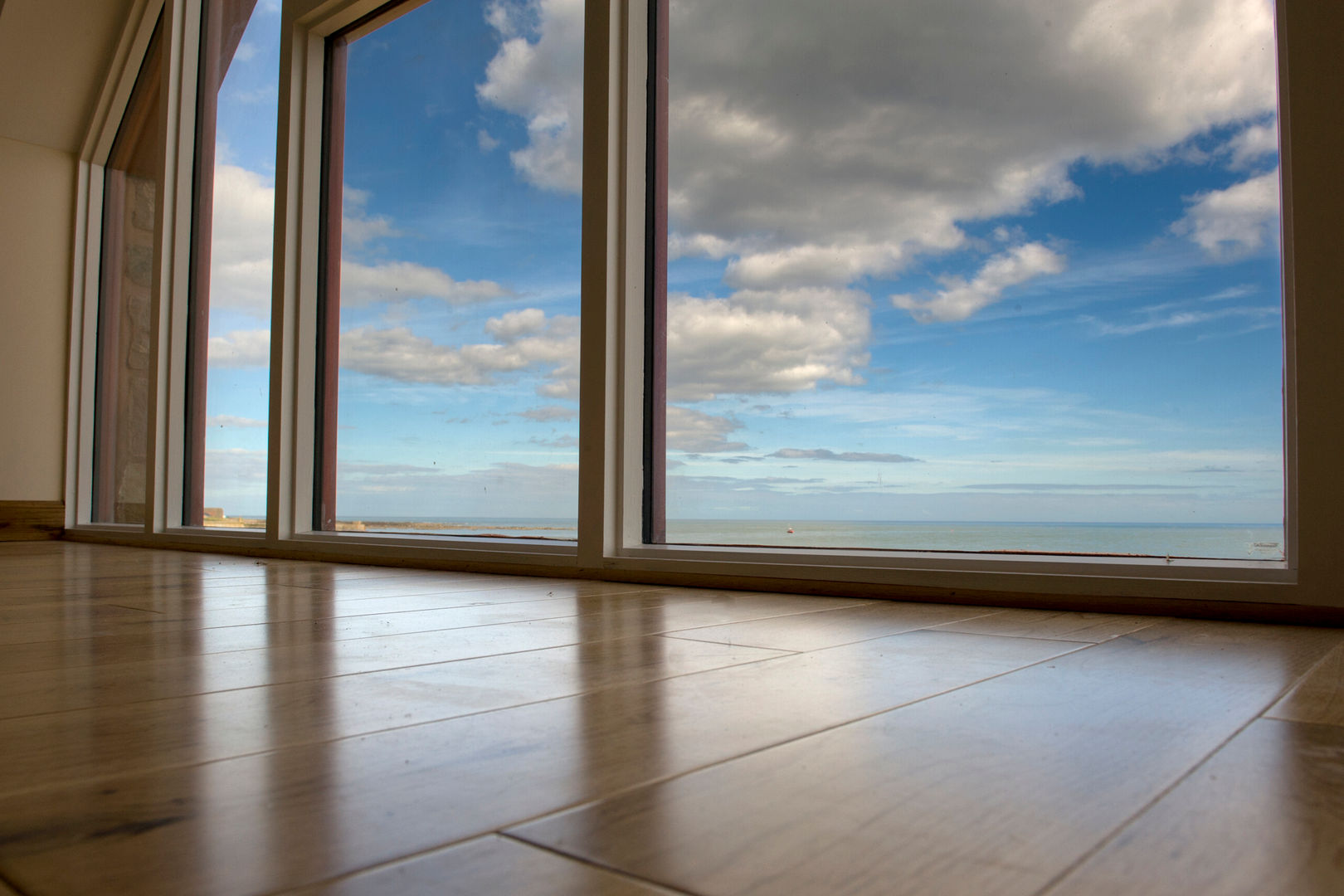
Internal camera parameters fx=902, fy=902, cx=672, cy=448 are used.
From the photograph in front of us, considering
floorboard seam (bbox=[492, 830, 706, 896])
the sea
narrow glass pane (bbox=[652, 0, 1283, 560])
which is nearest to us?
floorboard seam (bbox=[492, 830, 706, 896])

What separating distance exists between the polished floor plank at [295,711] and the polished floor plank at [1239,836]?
0.43m

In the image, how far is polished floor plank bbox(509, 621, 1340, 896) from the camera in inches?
14.8

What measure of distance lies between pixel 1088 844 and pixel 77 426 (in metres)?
4.31

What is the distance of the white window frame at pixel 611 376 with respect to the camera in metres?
1.10

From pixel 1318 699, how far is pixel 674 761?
1.77ft

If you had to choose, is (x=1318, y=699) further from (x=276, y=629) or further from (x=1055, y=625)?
(x=276, y=629)

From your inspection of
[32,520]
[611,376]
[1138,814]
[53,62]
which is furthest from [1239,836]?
[53,62]

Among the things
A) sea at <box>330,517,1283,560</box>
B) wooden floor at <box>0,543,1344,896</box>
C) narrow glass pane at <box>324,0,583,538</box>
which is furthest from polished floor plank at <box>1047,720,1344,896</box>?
narrow glass pane at <box>324,0,583,538</box>

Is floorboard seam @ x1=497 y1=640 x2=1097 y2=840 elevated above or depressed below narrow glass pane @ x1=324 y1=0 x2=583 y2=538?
below

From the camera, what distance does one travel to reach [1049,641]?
1003 millimetres

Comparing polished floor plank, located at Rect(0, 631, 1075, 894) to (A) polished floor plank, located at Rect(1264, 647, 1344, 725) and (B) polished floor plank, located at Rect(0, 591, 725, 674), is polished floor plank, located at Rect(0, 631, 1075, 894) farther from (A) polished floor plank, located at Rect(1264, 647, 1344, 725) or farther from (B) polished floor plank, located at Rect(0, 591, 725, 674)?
(B) polished floor plank, located at Rect(0, 591, 725, 674)

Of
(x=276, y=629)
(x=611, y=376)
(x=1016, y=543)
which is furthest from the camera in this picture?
(x=1016, y=543)

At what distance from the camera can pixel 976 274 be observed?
121 inches

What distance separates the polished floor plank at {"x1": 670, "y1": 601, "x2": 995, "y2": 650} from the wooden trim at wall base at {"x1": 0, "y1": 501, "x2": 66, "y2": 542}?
3634 mm
